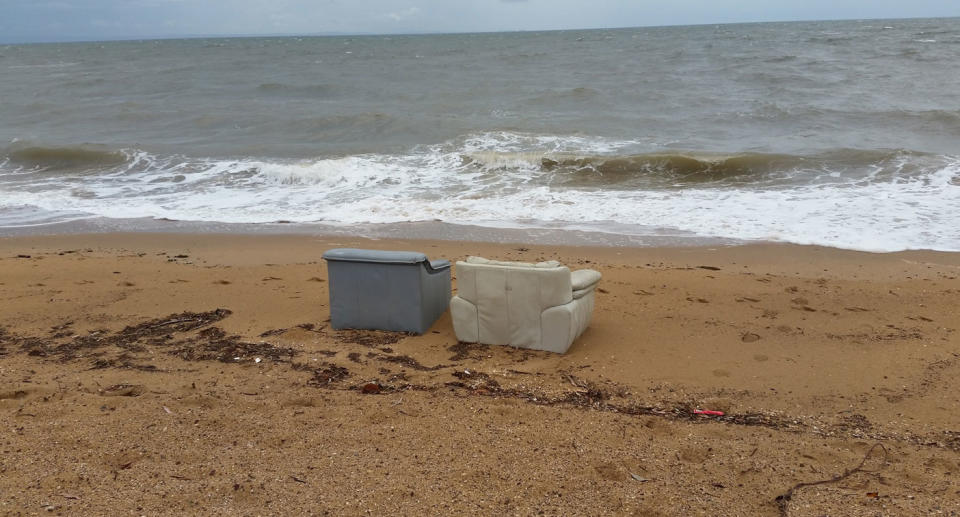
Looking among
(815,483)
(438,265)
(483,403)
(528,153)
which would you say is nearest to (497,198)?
(528,153)

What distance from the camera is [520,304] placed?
537 cm

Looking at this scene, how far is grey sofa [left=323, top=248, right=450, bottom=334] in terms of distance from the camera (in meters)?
5.69

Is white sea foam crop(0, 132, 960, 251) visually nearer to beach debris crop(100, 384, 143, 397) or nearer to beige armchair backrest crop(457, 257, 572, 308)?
beige armchair backrest crop(457, 257, 572, 308)

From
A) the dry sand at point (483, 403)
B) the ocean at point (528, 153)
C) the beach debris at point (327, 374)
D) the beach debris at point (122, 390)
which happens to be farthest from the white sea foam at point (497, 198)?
the beach debris at point (122, 390)

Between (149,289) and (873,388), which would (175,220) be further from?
(873,388)

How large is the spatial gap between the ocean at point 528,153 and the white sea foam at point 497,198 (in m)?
0.06

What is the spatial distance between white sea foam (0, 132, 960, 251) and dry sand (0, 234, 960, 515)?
242 cm

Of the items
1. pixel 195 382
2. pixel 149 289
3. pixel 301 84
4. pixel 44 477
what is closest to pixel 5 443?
pixel 44 477

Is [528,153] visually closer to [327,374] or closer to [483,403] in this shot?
[327,374]

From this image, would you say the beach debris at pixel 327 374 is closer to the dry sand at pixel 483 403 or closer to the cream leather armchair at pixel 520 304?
the dry sand at pixel 483 403

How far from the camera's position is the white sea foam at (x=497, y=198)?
992 cm

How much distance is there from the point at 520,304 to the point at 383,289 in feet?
3.77

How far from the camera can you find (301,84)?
2997 cm

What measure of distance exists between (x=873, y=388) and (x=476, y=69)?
31.7 metres
